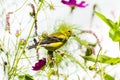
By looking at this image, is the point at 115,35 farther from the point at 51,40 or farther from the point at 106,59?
the point at 51,40

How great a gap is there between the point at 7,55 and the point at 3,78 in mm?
104

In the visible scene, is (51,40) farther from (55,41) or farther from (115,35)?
(115,35)

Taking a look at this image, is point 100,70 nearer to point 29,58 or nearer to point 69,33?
point 69,33

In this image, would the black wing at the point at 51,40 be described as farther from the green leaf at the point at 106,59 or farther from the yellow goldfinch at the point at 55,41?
the green leaf at the point at 106,59

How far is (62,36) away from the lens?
2.70ft

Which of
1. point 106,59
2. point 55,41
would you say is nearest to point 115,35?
point 106,59

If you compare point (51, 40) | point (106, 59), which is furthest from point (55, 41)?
point (106, 59)

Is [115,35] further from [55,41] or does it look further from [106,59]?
[55,41]

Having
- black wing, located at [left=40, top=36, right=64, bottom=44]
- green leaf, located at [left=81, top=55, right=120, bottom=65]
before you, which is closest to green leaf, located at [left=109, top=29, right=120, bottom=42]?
green leaf, located at [left=81, top=55, right=120, bottom=65]

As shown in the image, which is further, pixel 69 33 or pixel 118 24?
pixel 69 33

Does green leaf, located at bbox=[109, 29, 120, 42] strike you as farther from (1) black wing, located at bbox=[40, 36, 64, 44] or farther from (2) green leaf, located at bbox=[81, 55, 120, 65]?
(1) black wing, located at bbox=[40, 36, 64, 44]

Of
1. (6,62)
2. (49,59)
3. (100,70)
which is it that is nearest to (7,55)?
(6,62)

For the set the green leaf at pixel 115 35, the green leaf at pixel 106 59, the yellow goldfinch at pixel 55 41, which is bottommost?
the green leaf at pixel 106 59

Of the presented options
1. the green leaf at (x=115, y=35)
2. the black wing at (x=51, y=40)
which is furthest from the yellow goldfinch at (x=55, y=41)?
the green leaf at (x=115, y=35)
